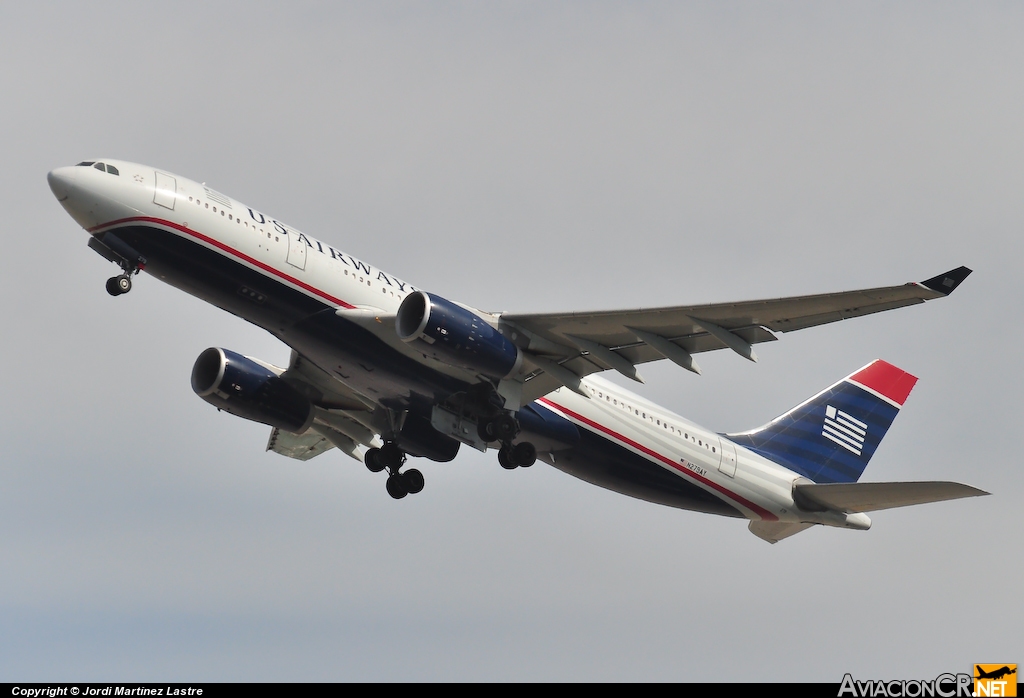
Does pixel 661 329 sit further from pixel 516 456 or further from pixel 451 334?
pixel 516 456

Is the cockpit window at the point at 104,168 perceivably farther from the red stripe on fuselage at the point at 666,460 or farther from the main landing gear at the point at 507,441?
the red stripe on fuselage at the point at 666,460

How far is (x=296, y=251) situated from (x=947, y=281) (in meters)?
14.2

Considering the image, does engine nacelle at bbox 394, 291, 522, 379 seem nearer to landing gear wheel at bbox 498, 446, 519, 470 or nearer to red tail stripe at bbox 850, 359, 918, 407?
landing gear wheel at bbox 498, 446, 519, 470

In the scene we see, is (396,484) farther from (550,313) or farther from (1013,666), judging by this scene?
(1013,666)

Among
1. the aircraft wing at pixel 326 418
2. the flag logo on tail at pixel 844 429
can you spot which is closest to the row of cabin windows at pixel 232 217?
the aircraft wing at pixel 326 418

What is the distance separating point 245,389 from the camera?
32.2 meters

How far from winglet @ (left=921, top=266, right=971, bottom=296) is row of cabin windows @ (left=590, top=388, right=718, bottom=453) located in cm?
1061

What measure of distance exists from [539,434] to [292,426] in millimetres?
7182

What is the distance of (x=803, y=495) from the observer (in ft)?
111

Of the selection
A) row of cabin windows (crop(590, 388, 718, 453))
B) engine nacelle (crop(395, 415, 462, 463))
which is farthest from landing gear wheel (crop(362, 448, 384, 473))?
row of cabin windows (crop(590, 388, 718, 453))

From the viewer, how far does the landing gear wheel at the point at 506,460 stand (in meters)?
30.2

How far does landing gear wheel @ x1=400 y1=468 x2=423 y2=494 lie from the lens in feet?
111

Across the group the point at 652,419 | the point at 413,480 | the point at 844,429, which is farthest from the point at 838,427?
the point at 413,480

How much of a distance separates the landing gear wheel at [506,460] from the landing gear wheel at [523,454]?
0.08 m
